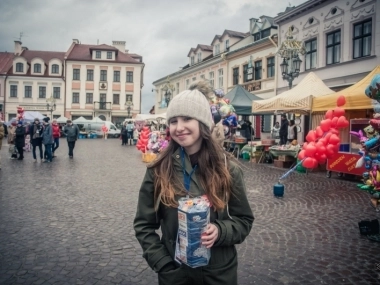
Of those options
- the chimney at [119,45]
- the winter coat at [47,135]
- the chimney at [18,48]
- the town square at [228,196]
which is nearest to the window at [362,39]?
the town square at [228,196]

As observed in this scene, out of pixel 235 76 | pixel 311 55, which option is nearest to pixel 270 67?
pixel 311 55

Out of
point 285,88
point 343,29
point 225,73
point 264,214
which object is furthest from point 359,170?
point 225,73

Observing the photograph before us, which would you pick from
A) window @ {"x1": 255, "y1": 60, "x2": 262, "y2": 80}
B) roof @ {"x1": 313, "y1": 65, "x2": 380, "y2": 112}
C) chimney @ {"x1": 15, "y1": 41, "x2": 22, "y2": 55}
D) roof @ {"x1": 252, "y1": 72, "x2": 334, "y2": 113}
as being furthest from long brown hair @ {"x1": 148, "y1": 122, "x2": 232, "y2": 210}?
chimney @ {"x1": 15, "y1": 41, "x2": 22, "y2": 55}

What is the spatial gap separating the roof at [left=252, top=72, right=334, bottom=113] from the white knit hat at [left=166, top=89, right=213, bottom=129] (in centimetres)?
1071

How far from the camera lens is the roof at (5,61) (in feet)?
171

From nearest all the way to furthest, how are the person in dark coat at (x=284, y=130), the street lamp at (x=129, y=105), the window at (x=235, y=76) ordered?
the person in dark coat at (x=284, y=130) < the window at (x=235, y=76) < the street lamp at (x=129, y=105)

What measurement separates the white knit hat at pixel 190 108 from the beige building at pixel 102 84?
50.7m

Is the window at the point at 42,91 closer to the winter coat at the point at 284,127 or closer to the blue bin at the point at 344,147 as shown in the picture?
the winter coat at the point at 284,127

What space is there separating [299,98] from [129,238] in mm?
9545

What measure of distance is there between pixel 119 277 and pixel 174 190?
2255 millimetres

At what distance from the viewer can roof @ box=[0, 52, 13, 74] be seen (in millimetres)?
52250

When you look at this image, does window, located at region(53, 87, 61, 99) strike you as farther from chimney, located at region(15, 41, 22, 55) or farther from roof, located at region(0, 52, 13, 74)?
chimney, located at region(15, 41, 22, 55)

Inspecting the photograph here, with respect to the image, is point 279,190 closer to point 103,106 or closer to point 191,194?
point 191,194

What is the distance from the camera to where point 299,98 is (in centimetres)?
1256
